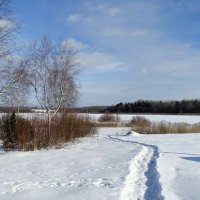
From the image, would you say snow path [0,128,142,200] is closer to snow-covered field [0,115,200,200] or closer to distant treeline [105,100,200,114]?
snow-covered field [0,115,200,200]

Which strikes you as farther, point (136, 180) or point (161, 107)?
point (161, 107)

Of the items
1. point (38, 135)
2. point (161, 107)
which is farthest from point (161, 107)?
point (38, 135)

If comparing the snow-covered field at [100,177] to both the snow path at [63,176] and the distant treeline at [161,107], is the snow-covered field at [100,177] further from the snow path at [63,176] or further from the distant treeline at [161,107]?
the distant treeline at [161,107]

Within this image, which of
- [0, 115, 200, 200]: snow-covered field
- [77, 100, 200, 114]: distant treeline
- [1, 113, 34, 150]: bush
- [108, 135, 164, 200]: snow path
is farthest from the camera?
[77, 100, 200, 114]: distant treeline

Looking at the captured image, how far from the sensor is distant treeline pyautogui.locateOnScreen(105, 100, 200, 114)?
100000 mm

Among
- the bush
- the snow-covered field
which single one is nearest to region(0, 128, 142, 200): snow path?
the snow-covered field

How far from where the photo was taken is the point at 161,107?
339 ft

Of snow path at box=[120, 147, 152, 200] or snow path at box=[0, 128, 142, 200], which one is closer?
snow path at box=[120, 147, 152, 200]

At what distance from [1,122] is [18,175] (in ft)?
29.0

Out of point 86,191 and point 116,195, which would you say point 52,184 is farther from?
point 116,195

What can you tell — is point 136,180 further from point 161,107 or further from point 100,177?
point 161,107

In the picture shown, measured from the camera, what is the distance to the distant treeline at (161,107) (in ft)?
328

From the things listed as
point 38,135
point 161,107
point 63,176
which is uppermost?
point 161,107

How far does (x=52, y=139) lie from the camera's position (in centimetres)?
1652
